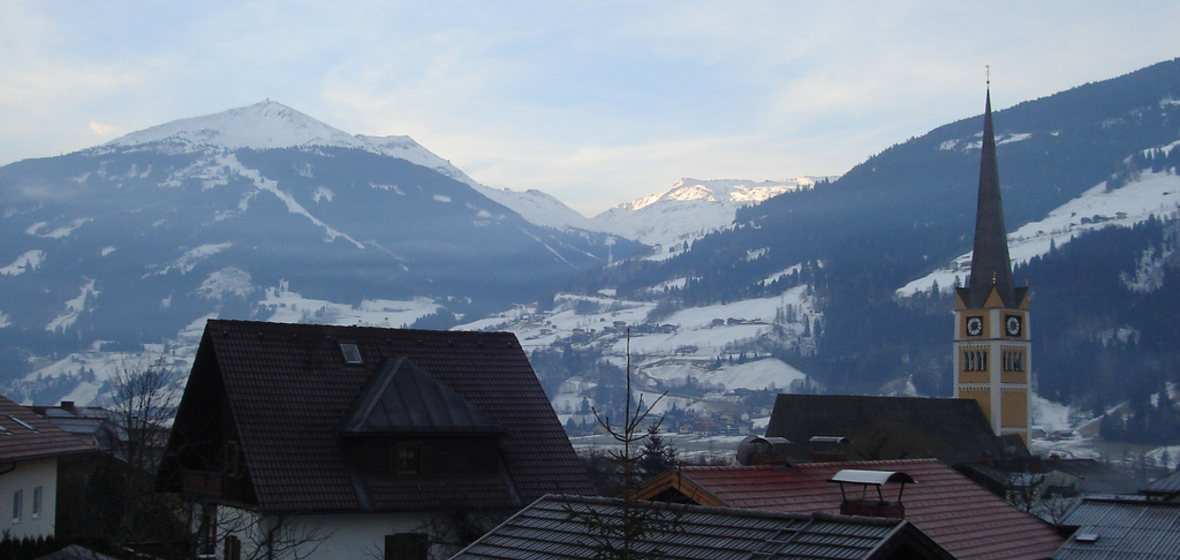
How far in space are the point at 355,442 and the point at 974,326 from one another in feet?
266

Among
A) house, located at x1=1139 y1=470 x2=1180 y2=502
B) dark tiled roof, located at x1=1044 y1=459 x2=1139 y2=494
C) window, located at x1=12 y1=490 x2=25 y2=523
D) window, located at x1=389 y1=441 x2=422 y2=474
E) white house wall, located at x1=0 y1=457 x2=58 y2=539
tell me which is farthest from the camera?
dark tiled roof, located at x1=1044 y1=459 x2=1139 y2=494

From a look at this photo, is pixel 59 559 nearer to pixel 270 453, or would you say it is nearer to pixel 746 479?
pixel 270 453

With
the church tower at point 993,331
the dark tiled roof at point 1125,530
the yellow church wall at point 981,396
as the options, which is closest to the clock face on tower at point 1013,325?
the church tower at point 993,331

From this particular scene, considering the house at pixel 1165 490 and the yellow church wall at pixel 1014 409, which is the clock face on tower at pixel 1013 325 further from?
the house at pixel 1165 490

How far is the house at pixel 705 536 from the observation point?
13.4 meters

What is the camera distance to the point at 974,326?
101m

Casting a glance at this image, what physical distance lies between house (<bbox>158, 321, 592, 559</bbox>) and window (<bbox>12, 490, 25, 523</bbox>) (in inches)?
134

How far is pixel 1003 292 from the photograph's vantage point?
99.2 meters

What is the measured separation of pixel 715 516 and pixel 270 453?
14.3m

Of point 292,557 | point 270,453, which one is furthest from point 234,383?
point 292,557

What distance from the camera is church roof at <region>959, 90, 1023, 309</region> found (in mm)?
99125

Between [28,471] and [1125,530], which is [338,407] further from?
[1125,530]

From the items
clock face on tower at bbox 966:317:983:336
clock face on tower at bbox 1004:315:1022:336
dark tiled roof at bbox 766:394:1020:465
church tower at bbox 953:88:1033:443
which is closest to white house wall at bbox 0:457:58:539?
dark tiled roof at bbox 766:394:1020:465

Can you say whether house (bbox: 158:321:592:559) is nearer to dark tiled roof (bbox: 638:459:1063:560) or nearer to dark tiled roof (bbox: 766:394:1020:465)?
dark tiled roof (bbox: 638:459:1063:560)
